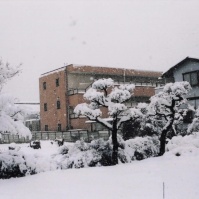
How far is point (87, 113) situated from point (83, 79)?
25.3 m

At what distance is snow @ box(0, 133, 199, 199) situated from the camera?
10.3 m

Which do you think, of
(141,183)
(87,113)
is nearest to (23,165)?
(87,113)

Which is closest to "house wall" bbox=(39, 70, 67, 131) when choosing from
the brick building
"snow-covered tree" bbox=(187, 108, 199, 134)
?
the brick building

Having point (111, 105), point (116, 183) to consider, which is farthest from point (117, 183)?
point (111, 105)

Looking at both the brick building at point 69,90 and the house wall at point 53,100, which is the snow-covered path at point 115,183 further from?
the house wall at point 53,100

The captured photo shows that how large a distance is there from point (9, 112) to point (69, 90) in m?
26.4

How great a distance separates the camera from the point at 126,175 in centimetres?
1412

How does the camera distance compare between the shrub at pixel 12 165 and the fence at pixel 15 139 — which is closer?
the shrub at pixel 12 165

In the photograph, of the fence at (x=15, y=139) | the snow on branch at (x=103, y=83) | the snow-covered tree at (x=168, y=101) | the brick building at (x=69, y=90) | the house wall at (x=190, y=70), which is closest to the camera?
the snow on branch at (x=103, y=83)

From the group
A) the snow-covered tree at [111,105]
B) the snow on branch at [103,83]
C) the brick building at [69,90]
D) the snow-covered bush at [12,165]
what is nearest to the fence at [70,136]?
the brick building at [69,90]

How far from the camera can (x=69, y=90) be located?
41.7m

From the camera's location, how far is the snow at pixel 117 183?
33.8 feet

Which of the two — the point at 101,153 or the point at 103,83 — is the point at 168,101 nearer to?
the point at 103,83

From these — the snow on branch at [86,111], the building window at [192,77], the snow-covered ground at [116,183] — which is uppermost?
the building window at [192,77]
